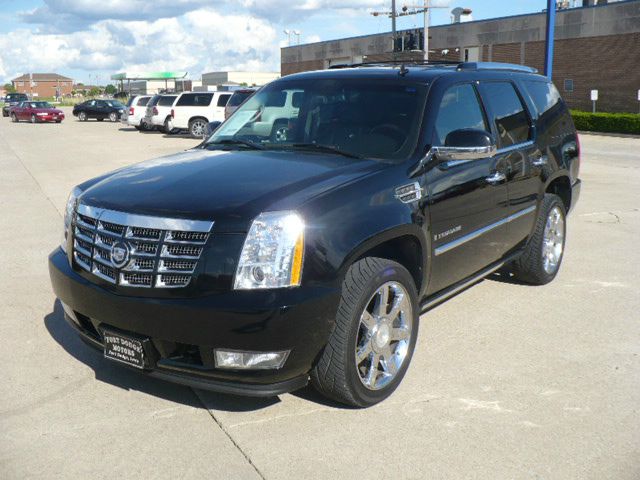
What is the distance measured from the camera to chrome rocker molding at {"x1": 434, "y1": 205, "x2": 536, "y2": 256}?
4.38 meters

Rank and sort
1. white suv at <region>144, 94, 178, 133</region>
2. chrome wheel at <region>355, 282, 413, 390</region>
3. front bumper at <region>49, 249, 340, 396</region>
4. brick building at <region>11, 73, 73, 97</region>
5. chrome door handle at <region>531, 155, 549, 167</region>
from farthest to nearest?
brick building at <region>11, 73, 73, 97</region>, white suv at <region>144, 94, 178, 133</region>, chrome door handle at <region>531, 155, 549, 167</region>, chrome wheel at <region>355, 282, 413, 390</region>, front bumper at <region>49, 249, 340, 396</region>

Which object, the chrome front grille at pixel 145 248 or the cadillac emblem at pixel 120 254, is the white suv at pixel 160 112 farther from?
the cadillac emblem at pixel 120 254

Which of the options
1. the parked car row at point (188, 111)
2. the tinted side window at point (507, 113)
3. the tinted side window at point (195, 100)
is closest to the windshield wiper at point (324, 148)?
the tinted side window at point (507, 113)

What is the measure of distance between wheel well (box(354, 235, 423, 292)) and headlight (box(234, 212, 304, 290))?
715 mm

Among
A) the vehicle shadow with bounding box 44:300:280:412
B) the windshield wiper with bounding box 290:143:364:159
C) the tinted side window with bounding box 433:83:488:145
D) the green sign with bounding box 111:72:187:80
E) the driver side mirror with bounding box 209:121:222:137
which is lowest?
the vehicle shadow with bounding box 44:300:280:412

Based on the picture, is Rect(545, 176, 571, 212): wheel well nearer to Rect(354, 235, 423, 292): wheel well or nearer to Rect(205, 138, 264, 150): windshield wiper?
Rect(354, 235, 423, 292): wheel well

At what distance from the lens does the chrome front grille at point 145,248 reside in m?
3.32

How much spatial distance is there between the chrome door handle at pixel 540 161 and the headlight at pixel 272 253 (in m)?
3.01

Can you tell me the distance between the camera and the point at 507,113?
17.6 ft

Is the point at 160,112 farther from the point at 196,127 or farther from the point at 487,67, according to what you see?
the point at 487,67

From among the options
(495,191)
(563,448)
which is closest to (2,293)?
(495,191)

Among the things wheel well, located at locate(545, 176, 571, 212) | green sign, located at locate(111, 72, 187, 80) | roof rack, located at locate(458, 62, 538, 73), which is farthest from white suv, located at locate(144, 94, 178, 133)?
green sign, located at locate(111, 72, 187, 80)

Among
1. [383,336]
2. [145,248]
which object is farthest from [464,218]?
[145,248]

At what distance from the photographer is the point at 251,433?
11.6 ft
